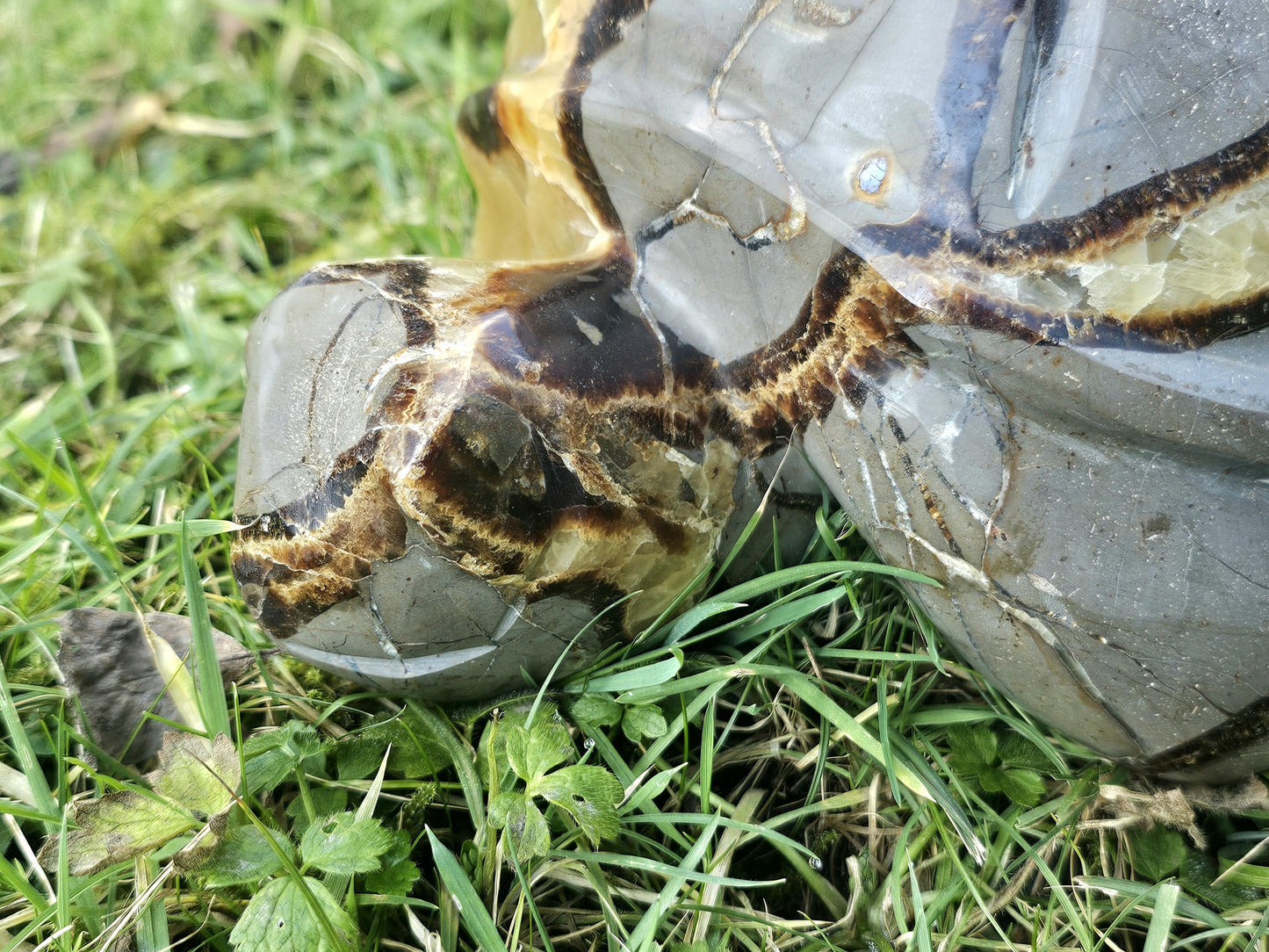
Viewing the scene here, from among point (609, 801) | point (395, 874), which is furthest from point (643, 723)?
point (395, 874)

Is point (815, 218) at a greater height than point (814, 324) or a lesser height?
greater

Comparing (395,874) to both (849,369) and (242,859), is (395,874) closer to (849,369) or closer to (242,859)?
(242,859)

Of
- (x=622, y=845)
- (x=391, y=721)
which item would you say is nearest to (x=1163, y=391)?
(x=622, y=845)

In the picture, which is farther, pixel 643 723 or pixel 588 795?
pixel 643 723

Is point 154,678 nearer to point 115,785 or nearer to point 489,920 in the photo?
point 115,785

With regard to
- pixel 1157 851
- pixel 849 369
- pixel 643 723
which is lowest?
pixel 1157 851

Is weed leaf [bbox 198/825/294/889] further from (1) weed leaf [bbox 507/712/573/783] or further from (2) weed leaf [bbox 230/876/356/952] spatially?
(1) weed leaf [bbox 507/712/573/783]

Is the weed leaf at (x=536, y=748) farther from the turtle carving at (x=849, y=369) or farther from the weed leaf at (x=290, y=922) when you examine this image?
the weed leaf at (x=290, y=922)

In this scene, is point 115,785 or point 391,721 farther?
point 391,721

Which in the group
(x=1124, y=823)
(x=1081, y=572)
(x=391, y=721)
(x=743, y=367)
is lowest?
(x=1124, y=823)

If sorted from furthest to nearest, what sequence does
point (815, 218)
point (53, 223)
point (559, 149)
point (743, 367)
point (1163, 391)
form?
point (53, 223)
point (559, 149)
point (743, 367)
point (815, 218)
point (1163, 391)
